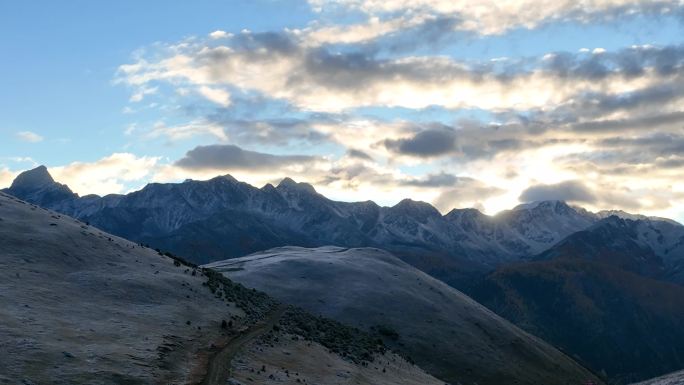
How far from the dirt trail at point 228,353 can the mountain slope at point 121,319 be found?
1.26ft

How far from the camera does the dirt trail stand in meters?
40.0

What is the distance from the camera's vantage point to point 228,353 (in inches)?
1897

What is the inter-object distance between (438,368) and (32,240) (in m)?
58.9

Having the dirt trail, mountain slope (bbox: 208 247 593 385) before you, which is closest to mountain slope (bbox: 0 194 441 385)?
the dirt trail

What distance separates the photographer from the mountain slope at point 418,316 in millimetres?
100000

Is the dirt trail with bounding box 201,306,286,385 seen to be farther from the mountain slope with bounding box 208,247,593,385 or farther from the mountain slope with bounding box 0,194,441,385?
the mountain slope with bounding box 208,247,593,385

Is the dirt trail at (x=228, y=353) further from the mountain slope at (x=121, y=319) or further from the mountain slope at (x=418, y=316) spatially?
the mountain slope at (x=418, y=316)

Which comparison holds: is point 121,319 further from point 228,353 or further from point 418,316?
point 418,316

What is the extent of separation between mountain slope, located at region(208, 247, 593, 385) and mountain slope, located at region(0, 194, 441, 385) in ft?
71.8

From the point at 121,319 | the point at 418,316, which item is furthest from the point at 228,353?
the point at 418,316

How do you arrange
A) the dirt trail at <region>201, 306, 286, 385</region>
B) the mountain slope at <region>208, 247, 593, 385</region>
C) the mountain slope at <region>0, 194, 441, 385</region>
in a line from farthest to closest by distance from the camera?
the mountain slope at <region>208, 247, 593, 385</region> < the dirt trail at <region>201, 306, 286, 385</region> < the mountain slope at <region>0, 194, 441, 385</region>

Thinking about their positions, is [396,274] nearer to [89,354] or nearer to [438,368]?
[438,368]

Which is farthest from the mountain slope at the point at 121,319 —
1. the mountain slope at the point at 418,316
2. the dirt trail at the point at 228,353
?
the mountain slope at the point at 418,316

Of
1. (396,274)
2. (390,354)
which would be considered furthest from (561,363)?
(390,354)
